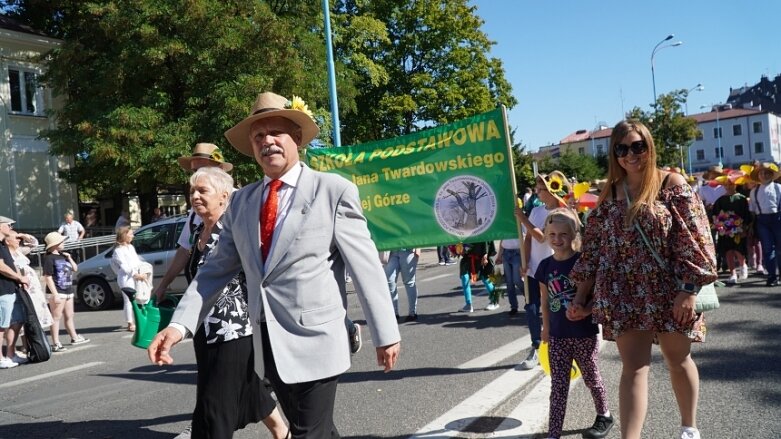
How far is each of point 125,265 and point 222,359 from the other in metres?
7.43

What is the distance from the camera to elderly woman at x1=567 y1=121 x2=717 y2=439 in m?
3.37

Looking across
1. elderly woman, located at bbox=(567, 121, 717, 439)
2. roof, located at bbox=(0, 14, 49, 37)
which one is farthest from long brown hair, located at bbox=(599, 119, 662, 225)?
roof, located at bbox=(0, 14, 49, 37)

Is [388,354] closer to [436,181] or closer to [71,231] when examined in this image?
[436,181]

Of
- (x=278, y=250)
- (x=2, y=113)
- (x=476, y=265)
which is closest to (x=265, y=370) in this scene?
(x=278, y=250)

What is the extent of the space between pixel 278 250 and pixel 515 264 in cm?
638

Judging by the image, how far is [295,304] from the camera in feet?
9.19

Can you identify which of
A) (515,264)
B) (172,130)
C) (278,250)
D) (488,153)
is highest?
(172,130)

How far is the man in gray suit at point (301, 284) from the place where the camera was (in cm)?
279

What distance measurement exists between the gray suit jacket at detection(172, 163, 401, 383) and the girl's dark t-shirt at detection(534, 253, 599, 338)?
1.70 metres

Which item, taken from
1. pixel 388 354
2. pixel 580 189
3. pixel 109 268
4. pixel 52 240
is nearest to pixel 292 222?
pixel 388 354

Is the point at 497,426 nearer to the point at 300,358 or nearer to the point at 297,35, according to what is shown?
the point at 300,358

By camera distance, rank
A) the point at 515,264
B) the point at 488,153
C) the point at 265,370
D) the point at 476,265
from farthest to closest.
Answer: the point at 476,265 < the point at 515,264 < the point at 488,153 < the point at 265,370

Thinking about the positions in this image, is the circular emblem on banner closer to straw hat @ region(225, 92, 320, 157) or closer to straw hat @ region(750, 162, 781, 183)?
straw hat @ region(225, 92, 320, 157)

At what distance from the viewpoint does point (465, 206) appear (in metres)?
6.71
